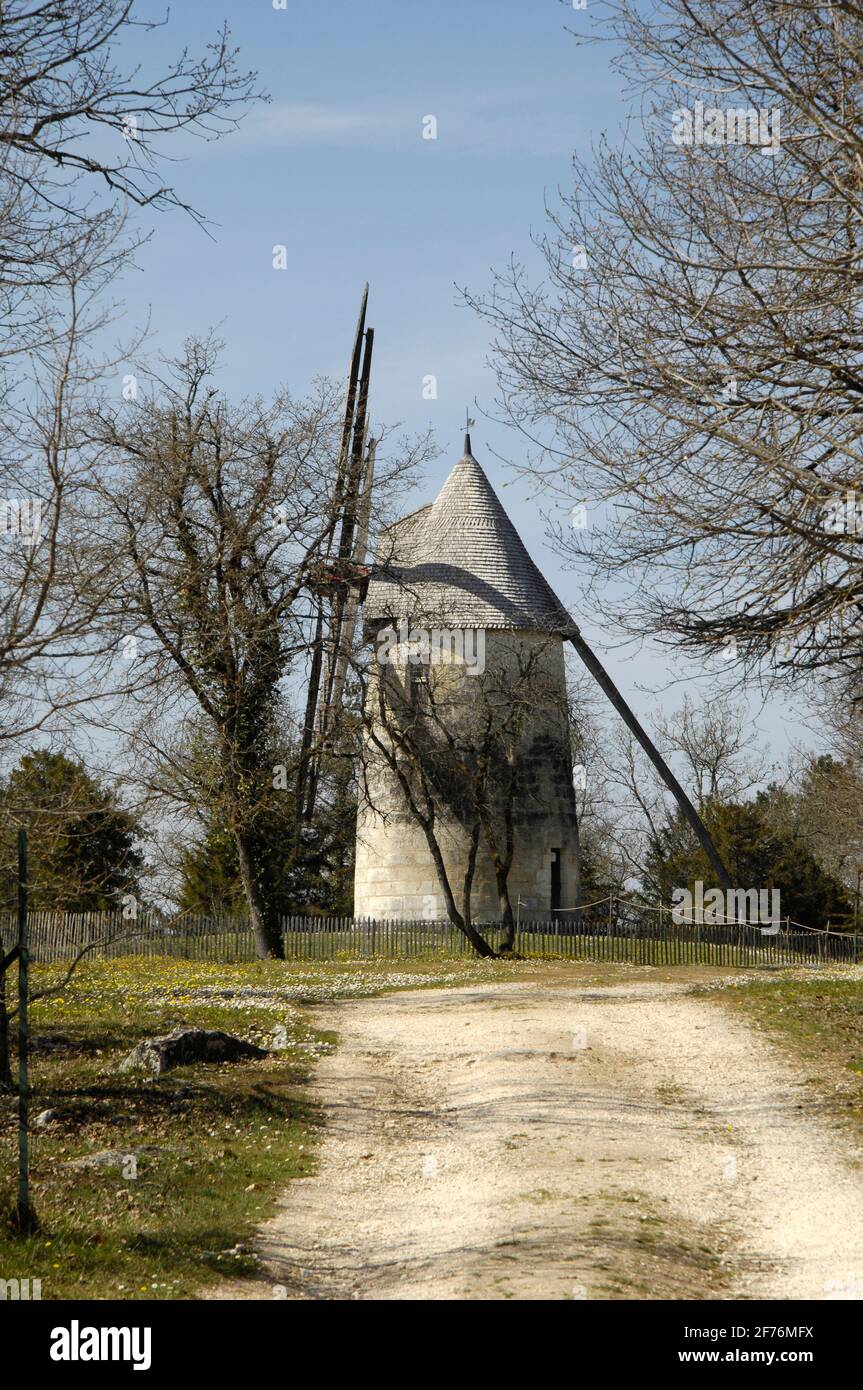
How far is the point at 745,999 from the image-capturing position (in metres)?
17.7

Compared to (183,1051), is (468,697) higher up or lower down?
higher up

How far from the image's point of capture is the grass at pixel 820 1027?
1218cm

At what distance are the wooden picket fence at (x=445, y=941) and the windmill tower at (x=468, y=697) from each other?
57.2 inches

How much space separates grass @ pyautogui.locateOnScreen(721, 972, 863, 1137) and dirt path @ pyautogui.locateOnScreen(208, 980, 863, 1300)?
32 centimetres

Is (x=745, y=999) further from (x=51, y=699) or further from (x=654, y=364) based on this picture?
(x=51, y=699)

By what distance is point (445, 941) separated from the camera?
2842 cm

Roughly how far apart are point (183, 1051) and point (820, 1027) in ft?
22.8

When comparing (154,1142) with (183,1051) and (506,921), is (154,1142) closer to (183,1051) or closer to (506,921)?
(183,1051)

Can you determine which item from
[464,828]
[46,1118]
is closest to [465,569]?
[464,828]

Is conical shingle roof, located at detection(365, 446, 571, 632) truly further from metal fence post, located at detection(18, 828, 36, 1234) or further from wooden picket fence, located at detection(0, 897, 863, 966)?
metal fence post, located at detection(18, 828, 36, 1234)

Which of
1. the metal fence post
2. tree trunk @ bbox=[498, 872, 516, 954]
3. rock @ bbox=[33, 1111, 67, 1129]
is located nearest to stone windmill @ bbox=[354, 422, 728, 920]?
tree trunk @ bbox=[498, 872, 516, 954]

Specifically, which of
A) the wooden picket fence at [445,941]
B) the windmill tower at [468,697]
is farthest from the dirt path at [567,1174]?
the windmill tower at [468,697]

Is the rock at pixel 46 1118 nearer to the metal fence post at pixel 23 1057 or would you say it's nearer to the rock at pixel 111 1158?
the rock at pixel 111 1158
